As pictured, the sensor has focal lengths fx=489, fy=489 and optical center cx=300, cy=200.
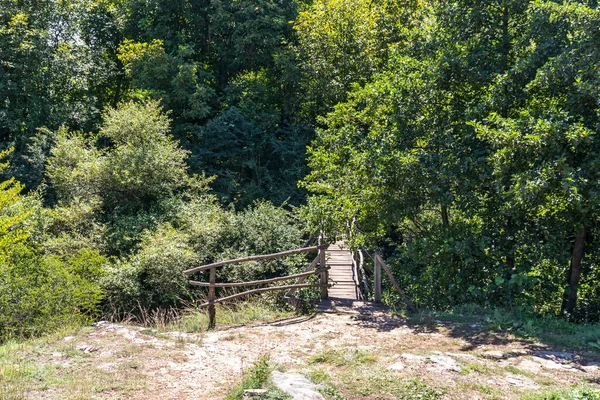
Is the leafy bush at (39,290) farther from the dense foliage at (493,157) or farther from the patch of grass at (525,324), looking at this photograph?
the patch of grass at (525,324)

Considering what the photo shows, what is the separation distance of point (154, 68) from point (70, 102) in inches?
205

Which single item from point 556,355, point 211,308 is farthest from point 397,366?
point 211,308

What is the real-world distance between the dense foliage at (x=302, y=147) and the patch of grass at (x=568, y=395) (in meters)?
3.21

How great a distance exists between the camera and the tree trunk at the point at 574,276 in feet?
29.2

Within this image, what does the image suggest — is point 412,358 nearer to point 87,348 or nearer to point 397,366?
point 397,366

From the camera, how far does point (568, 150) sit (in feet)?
26.2

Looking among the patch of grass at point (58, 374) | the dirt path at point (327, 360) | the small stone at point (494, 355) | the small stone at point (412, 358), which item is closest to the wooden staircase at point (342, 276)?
the dirt path at point (327, 360)

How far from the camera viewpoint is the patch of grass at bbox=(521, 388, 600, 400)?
474cm

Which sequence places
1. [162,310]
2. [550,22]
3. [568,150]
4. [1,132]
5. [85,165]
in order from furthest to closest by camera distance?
[1,132], [85,165], [162,310], [550,22], [568,150]

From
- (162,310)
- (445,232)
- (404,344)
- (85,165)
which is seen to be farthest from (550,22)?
(85,165)

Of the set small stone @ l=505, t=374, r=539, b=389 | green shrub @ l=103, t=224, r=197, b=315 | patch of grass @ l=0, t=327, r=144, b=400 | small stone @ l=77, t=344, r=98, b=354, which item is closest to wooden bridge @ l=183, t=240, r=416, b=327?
green shrub @ l=103, t=224, r=197, b=315

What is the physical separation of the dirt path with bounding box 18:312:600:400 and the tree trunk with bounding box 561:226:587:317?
8.16 ft

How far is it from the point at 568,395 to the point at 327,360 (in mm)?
2795

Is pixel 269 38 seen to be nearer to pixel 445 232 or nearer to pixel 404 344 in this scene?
pixel 445 232
